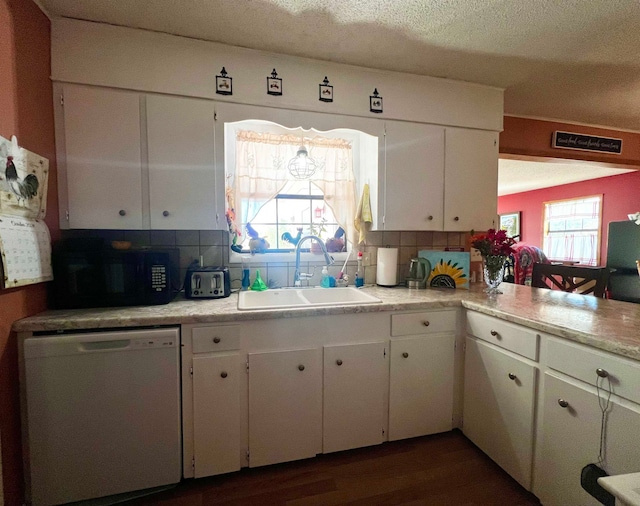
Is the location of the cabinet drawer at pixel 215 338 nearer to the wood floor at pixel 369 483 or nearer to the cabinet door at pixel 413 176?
the wood floor at pixel 369 483

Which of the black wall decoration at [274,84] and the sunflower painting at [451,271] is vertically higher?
the black wall decoration at [274,84]

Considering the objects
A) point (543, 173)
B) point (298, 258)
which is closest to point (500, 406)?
point (298, 258)

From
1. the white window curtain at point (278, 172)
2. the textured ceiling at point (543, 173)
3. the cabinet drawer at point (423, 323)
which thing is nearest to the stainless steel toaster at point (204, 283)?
the white window curtain at point (278, 172)

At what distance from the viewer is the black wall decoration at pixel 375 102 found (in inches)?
77.2

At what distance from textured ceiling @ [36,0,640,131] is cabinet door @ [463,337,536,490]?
173 cm

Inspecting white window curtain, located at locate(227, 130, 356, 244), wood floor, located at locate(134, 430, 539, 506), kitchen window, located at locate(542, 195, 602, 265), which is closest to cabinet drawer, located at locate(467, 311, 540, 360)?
wood floor, located at locate(134, 430, 539, 506)

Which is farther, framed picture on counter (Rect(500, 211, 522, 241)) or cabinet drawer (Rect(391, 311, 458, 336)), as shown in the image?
framed picture on counter (Rect(500, 211, 522, 241))

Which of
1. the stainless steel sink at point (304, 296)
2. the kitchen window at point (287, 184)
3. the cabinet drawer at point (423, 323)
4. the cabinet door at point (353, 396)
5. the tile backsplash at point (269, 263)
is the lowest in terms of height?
the cabinet door at point (353, 396)

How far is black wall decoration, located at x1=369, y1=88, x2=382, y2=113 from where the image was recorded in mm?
1962

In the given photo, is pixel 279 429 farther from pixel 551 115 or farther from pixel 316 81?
pixel 551 115

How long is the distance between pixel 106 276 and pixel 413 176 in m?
1.98

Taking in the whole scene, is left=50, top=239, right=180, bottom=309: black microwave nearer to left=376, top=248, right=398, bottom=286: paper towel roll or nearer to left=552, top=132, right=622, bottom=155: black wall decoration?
left=376, top=248, right=398, bottom=286: paper towel roll

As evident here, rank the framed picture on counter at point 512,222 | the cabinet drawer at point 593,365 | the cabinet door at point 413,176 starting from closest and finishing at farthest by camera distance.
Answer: the cabinet drawer at point 593,365 < the cabinet door at point 413,176 < the framed picture on counter at point 512,222

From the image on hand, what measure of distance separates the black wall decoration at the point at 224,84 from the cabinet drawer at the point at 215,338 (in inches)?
52.6
